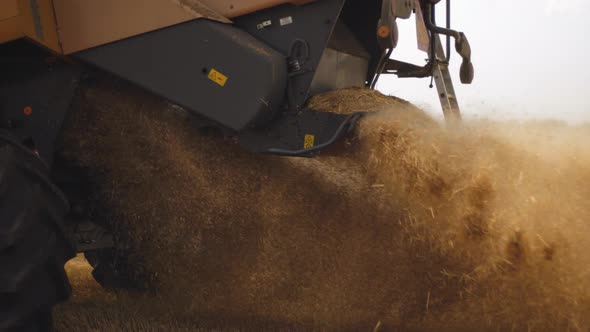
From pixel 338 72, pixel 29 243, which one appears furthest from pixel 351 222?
pixel 29 243

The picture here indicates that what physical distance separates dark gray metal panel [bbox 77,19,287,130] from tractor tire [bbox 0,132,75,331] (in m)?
0.60

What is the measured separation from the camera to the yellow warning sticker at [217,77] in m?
2.21

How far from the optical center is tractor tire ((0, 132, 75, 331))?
71.5 inches

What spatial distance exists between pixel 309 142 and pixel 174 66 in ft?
2.21

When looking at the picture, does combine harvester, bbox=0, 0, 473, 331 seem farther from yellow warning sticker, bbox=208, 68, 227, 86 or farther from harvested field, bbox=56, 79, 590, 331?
harvested field, bbox=56, 79, 590, 331

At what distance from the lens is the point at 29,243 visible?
1873mm

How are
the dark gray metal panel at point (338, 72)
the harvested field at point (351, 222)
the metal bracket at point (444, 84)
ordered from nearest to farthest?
the harvested field at point (351, 222) < the dark gray metal panel at point (338, 72) < the metal bracket at point (444, 84)

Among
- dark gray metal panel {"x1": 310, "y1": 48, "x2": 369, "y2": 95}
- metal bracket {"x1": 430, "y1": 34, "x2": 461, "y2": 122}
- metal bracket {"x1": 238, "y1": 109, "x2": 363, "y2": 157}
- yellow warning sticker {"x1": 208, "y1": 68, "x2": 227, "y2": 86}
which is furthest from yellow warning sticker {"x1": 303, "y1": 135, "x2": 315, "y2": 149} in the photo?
metal bracket {"x1": 430, "y1": 34, "x2": 461, "y2": 122}

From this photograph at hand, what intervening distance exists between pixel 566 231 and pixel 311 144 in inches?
42.3

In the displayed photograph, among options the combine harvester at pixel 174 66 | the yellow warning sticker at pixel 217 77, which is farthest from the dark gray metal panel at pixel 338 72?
the yellow warning sticker at pixel 217 77

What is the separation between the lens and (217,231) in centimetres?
272

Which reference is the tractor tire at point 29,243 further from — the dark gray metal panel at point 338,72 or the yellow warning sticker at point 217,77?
the dark gray metal panel at point 338,72

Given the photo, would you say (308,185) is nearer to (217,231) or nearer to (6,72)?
(217,231)

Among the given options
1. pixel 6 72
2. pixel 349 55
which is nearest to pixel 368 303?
pixel 349 55
